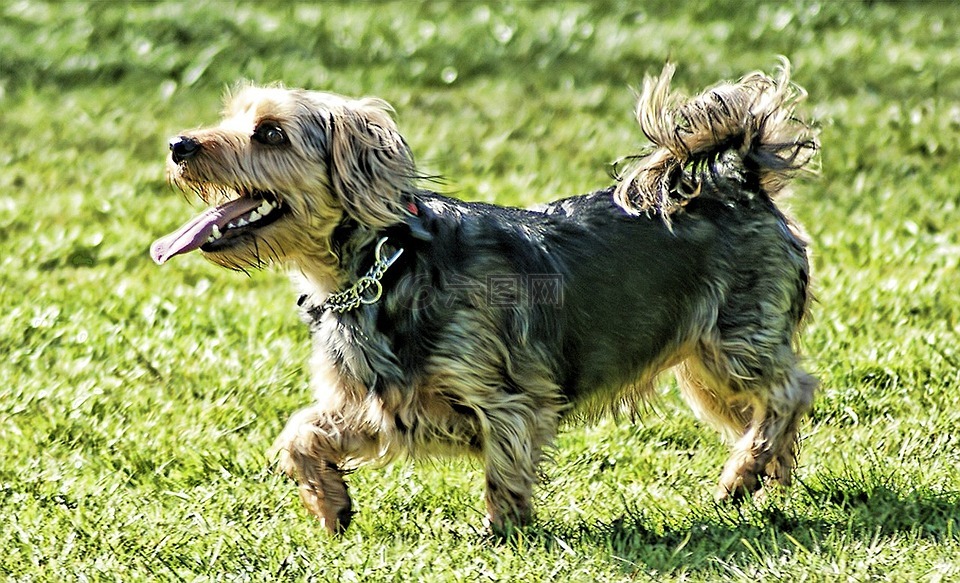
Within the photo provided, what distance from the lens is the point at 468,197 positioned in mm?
9156

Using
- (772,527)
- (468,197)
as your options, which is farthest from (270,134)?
(468,197)

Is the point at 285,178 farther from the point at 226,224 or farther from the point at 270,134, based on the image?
the point at 226,224

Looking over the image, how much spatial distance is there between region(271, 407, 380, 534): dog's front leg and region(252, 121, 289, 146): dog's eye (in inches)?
39.5

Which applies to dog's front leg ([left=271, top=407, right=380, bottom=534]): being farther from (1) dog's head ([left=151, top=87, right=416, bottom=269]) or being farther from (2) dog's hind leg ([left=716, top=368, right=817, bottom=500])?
(2) dog's hind leg ([left=716, top=368, right=817, bottom=500])

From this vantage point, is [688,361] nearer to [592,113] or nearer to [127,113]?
[592,113]

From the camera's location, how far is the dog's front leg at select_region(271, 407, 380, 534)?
491 centimetres

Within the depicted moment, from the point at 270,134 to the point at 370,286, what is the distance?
24.8 inches

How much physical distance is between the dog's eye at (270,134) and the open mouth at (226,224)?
190 mm

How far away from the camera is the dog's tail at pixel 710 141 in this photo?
5.19m

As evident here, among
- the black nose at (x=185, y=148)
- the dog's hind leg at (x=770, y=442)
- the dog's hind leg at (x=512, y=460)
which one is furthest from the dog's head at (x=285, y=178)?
the dog's hind leg at (x=770, y=442)

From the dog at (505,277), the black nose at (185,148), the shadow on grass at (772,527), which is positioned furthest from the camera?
the dog at (505,277)

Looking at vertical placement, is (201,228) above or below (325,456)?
above

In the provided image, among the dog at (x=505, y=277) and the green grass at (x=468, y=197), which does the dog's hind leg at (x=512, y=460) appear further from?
the green grass at (x=468, y=197)

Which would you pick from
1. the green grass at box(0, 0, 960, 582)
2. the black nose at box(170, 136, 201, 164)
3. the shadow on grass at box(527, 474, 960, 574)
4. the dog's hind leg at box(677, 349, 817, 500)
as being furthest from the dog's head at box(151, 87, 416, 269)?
the dog's hind leg at box(677, 349, 817, 500)
